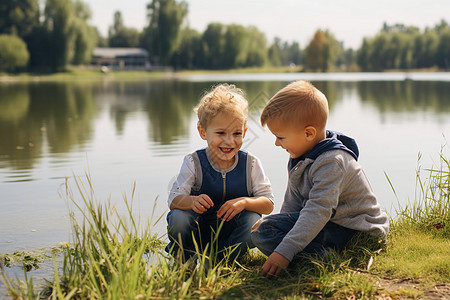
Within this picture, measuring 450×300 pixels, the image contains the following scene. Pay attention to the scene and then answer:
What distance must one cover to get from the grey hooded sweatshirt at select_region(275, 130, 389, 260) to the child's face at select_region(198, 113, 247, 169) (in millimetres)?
342

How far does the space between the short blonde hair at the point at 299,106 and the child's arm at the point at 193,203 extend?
539 mm

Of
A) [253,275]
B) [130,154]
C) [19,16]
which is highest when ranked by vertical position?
[19,16]

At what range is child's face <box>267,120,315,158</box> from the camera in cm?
238

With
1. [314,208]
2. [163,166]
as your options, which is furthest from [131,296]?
[163,166]

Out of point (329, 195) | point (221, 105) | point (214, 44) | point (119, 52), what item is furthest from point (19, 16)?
point (329, 195)

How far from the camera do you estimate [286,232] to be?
2.39 meters

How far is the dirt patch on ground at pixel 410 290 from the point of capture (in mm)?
1963

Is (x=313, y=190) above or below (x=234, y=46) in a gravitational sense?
below

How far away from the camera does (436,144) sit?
7180 millimetres

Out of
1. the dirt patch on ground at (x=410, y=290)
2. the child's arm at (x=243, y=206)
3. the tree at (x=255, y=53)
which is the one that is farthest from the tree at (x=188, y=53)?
the dirt patch on ground at (x=410, y=290)

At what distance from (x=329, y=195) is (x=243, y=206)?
51cm

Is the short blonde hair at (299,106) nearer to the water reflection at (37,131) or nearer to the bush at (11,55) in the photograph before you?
the water reflection at (37,131)

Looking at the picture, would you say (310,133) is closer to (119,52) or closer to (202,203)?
(202,203)

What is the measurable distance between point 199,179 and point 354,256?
929 millimetres
